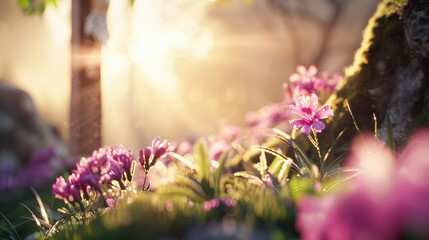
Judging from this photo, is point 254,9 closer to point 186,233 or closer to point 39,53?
point 39,53

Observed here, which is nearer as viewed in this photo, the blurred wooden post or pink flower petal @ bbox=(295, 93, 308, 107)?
pink flower petal @ bbox=(295, 93, 308, 107)

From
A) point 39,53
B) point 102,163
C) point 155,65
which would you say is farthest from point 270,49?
point 102,163

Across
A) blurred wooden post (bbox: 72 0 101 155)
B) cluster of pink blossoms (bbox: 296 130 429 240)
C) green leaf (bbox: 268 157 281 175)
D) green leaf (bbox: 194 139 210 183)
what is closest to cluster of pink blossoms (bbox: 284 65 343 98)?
green leaf (bbox: 268 157 281 175)

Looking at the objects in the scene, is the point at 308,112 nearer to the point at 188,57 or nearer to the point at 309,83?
the point at 309,83

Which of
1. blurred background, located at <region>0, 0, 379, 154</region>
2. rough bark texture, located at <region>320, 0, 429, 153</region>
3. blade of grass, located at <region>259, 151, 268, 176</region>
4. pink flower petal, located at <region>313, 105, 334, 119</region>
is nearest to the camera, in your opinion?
pink flower petal, located at <region>313, 105, 334, 119</region>

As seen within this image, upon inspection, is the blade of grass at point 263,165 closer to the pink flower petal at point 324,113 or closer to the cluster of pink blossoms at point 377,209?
the pink flower petal at point 324,113

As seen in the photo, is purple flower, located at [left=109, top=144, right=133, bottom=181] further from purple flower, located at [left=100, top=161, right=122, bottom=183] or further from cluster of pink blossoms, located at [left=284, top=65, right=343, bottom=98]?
cluster of pink blossoms, located at [left=284, top=65, right=343, bottom=98]
